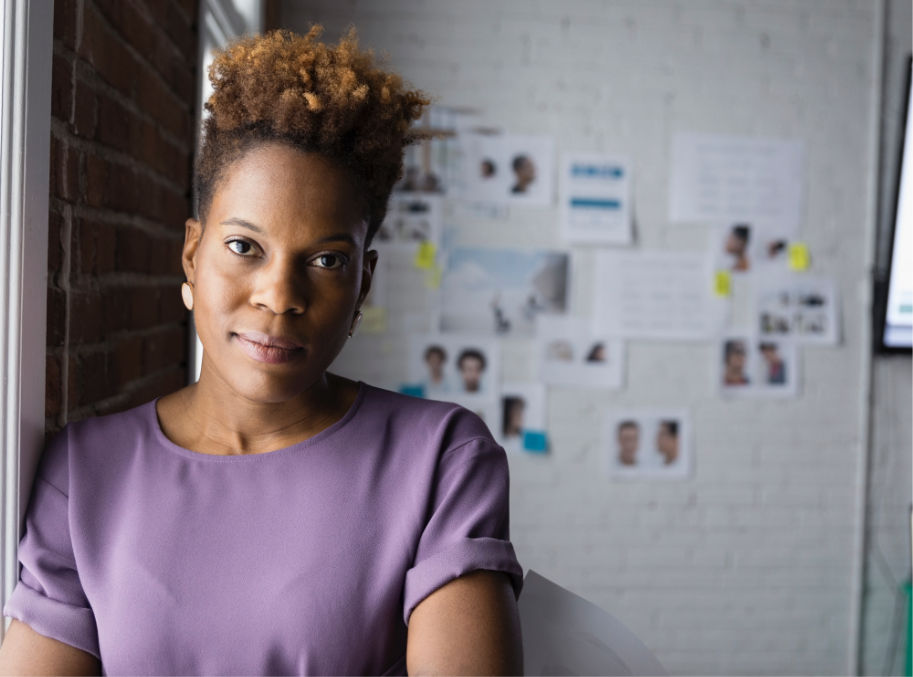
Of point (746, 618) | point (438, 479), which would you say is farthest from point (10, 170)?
point (746, 618)

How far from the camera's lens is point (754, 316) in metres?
2.73

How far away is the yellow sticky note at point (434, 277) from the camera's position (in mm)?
2619

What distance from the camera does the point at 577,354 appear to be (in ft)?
8.77

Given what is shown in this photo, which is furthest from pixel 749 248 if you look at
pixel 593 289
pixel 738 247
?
pixel 593 289

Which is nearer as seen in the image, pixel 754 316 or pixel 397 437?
pixel 397 437

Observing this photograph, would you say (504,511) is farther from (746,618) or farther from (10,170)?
(746,618)

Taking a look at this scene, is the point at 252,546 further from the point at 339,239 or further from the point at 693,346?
the point at 693,346

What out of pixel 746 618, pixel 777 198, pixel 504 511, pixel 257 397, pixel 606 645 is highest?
pixel 777 198

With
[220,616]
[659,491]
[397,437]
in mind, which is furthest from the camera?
[659,491]

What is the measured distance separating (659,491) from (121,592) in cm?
225

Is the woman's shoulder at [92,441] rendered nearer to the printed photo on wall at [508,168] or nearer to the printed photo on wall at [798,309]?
the printed photo on wall at [508,168]

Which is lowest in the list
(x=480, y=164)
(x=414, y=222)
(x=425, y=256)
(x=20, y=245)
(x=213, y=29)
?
(x=20, y=245)

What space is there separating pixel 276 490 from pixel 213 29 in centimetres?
147

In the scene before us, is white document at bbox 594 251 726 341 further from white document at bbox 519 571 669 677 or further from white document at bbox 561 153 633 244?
white document at bbox 519 571 669 677
